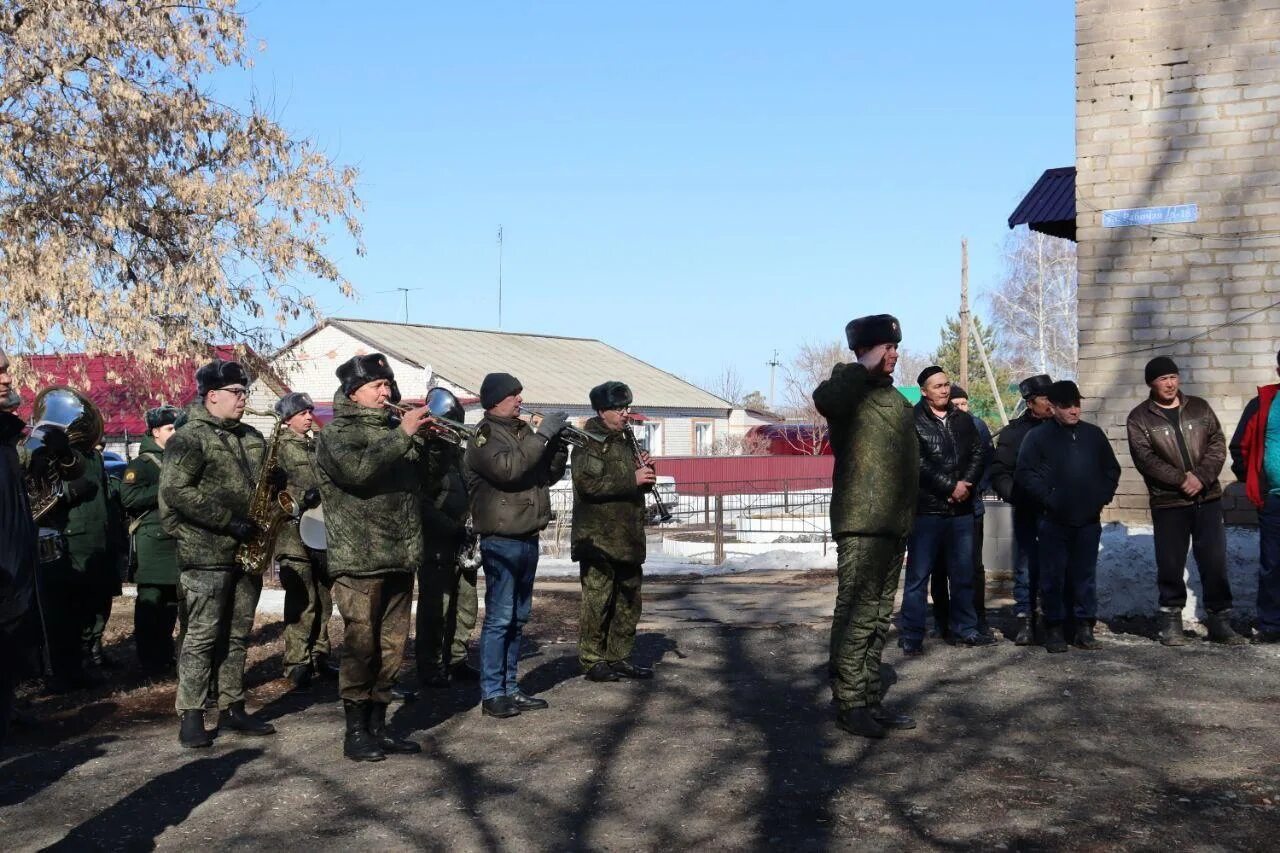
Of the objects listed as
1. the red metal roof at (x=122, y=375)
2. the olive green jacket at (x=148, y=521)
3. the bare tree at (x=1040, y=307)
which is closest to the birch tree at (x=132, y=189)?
the red metal roof at (x=122, y=375)

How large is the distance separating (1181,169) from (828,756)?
7464mm

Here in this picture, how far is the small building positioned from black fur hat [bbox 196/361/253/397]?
2935cm

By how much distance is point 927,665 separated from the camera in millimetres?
8688

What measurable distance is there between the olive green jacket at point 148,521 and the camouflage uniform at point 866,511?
462cm

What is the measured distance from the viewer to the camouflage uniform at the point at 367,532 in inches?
257

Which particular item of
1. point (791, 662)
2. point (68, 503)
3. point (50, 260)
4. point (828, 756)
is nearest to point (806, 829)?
point (828, 756)

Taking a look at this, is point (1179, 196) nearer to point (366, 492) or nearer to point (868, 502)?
point (868, 502)

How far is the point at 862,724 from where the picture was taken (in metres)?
6.73

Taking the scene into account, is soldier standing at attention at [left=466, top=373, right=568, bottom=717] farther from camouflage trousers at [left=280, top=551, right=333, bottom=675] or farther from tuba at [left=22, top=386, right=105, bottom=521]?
tuba at [left=22, top=386, right=105, bottom=521]

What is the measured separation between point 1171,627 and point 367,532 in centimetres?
563

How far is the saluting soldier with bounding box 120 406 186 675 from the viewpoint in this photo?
30.0ft

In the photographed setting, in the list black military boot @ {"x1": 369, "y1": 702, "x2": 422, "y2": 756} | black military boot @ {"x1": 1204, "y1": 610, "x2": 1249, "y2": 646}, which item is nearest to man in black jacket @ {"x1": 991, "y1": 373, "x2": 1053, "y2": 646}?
black military boot @ {"x1": 1204, "y1": 610, "x2": 1249, "y2": 646}

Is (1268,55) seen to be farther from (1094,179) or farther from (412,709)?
(412,709)

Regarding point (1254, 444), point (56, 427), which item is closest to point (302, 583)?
point (56, 427)
